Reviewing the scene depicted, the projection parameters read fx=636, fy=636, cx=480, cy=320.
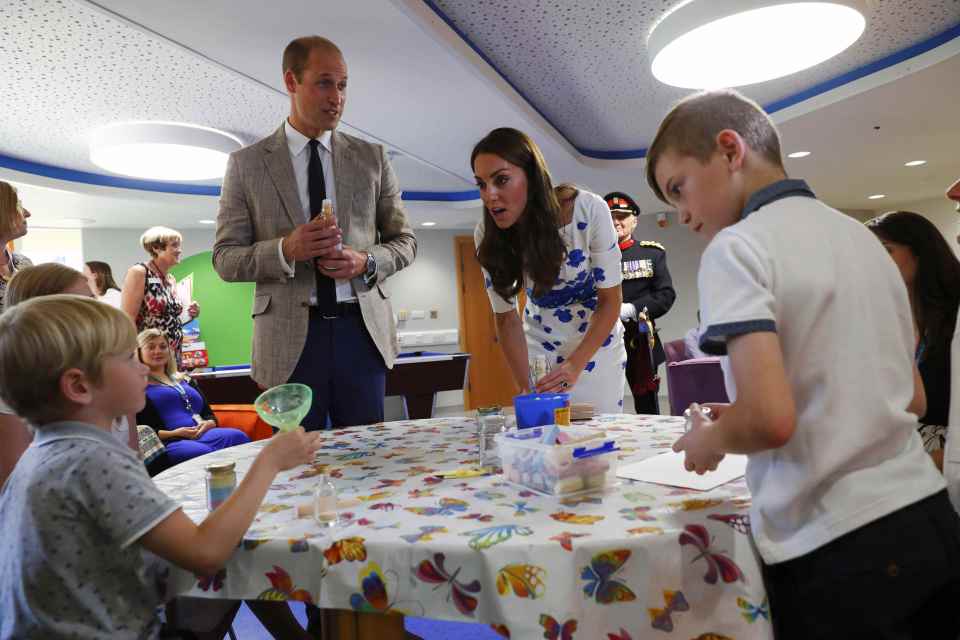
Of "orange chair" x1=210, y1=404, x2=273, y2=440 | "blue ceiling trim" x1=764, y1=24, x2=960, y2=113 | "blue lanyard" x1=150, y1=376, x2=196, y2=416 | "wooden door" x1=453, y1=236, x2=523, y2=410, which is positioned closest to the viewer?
"blue lanyard" x1=150, y1=376, x2=196, y2=416

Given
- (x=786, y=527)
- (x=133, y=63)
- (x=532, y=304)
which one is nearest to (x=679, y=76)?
(x=532, y=304)

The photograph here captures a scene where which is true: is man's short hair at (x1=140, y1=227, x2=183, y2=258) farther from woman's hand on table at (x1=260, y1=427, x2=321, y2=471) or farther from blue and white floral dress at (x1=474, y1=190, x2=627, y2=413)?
woman's hand on table at (x1=260, y1=427, x2=321, y2=471)

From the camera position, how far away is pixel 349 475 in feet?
3.97

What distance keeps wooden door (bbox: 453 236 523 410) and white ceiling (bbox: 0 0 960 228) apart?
2931mm

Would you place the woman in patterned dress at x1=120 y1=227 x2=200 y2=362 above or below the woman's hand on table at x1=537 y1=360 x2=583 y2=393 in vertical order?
above

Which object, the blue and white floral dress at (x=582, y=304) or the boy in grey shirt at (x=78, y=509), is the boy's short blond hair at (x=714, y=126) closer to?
the boy in grey shirt at (x=78, y=509)

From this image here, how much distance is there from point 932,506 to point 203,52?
13.3ft

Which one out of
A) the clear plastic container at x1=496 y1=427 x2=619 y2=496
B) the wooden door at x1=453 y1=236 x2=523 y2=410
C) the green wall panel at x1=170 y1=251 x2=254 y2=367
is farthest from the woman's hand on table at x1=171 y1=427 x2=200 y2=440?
the wooden door at x1=453 y1=236 x2=523 y2=410

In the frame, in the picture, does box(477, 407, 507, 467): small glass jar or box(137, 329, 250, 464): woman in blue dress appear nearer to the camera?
box(477, 407, 507, 467): small glass jar

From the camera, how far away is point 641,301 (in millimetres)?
4137

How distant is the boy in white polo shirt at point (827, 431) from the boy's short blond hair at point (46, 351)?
89cm

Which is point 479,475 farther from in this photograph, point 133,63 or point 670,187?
point 133,63

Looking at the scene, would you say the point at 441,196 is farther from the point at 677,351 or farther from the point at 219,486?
the point at 219,486

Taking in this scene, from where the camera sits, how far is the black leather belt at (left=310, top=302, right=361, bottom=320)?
6.05 ft
